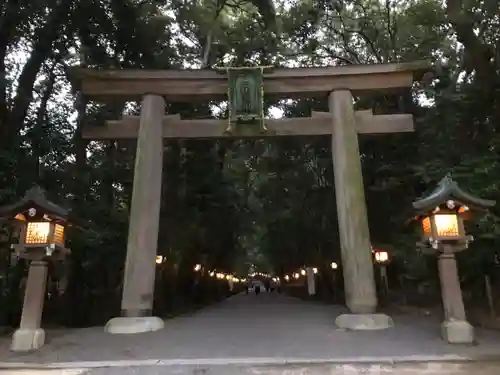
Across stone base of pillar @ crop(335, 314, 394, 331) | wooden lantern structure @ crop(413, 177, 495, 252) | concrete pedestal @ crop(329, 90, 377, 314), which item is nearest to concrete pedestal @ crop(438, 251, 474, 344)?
wooden lantern structure @ crop(413, 177, 495, 252)

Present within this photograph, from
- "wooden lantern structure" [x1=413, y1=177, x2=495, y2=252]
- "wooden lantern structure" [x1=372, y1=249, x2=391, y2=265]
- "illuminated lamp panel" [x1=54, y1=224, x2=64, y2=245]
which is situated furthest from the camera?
"wooden lantern structure" [x1=372, y1=249, x2=391, y2=265]

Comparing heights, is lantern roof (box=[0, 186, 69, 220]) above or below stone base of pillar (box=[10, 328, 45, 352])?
above

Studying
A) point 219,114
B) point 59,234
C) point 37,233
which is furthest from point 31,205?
point 219,114

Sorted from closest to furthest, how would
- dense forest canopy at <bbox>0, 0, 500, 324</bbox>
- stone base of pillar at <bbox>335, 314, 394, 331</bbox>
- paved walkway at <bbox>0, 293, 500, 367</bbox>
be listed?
paved walkway at <bbox>0, 293, 500, 367</bbox> < stone base of pillar at <bbox>335, 314, 394, 331</bbox> < dense forest canopy at <bbox>0, 0, 500, 324</bbox>

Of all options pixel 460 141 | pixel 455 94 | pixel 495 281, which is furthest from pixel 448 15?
pixel 495 281

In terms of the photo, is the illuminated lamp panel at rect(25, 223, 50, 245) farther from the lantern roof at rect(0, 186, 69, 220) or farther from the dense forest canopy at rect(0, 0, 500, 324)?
the dense forest canopy at rect(0, 0, 500, 324)

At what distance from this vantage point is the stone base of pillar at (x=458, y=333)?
7.82 meters

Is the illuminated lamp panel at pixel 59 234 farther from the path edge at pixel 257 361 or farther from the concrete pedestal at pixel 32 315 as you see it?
the path edge at pixel 257 361

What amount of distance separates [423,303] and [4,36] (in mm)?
15509

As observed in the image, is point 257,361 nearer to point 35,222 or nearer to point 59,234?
point 59,234

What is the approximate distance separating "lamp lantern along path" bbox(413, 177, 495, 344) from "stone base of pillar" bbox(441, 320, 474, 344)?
0.07 m

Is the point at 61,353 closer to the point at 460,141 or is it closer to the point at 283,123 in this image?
the point at 283,123

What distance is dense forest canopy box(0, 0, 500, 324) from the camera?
38.5 ft

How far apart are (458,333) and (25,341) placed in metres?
8.21
